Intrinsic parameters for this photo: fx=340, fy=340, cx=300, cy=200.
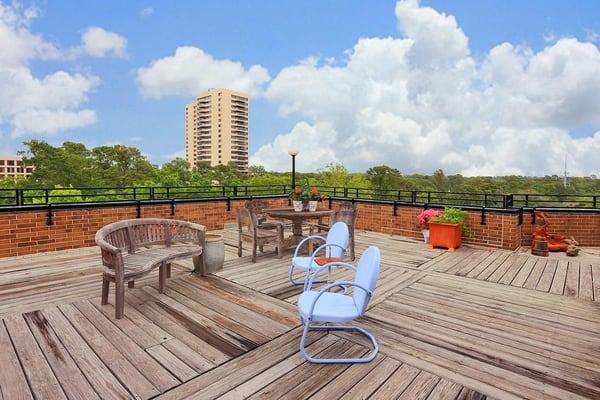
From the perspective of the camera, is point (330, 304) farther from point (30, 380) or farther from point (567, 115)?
point (567, 115)

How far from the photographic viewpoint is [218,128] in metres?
59.0

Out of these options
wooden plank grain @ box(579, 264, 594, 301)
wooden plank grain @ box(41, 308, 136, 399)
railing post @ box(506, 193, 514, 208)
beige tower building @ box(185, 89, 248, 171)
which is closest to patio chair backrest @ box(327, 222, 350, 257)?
wooden plank grain @ box(41, 308, 136, 399)

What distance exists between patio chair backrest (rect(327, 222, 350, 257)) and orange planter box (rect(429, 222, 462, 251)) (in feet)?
9.27

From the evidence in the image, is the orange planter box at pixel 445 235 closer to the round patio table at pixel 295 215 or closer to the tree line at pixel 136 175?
the round patio table at pixel 295 215

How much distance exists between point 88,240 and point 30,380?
405cm

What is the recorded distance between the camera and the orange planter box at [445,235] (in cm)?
559

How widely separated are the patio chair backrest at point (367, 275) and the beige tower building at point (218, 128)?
56173 millimetres

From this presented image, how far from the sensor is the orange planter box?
559cm

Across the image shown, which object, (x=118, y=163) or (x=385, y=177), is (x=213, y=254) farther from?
(x=118, y=163)

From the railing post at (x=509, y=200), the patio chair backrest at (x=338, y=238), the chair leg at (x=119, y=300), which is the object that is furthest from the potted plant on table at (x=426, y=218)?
the chair leg at (x=119, y=300)

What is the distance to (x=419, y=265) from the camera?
4609 millimetres

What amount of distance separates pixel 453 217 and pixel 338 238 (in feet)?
10.1

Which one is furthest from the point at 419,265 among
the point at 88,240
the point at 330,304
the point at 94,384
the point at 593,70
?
the point at 593,70

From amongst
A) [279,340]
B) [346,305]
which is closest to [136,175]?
[279,340]
